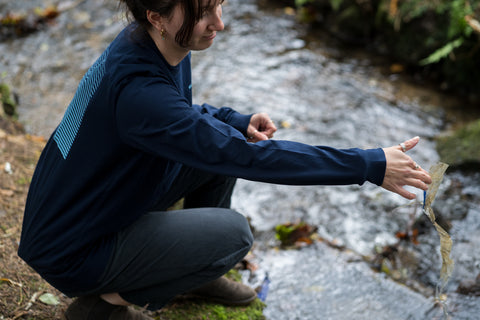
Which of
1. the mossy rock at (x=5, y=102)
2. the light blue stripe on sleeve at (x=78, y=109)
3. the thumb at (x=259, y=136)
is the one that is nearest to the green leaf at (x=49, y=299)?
the light blue stripe on sleeve at (x=78, y=109)

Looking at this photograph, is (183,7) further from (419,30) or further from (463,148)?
(419,30)

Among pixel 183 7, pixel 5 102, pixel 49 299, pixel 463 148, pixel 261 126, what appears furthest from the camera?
pixel 5 102

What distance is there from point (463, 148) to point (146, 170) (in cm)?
347

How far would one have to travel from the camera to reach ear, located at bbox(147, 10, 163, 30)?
1.73 meters

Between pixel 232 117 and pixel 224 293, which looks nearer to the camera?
pixel 232 117

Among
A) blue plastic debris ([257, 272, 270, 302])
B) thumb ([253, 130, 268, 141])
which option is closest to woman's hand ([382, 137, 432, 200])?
thumb ([253, 130, 268, 141])

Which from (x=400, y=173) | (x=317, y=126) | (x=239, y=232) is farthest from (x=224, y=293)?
(x=317, y=126)

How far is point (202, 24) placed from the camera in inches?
68.9

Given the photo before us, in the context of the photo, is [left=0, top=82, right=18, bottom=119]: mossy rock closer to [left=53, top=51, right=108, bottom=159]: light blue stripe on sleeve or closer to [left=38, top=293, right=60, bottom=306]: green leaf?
[left=38, top=293, right=60, bottom=306]: green leaf

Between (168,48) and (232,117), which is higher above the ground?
(168,48)

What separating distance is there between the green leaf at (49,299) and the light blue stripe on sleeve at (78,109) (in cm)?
99

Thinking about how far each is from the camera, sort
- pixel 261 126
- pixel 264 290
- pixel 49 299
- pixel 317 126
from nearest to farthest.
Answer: pixel 261 126
pixel 49 299
pixel 264 290
pixel 317 126

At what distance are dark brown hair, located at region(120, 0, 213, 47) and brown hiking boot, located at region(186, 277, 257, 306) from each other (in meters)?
1.36

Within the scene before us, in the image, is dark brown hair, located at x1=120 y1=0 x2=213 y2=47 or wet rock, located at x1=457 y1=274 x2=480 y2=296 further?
wet rock, located at x1=457 y1=274 x2=480 y2=296
